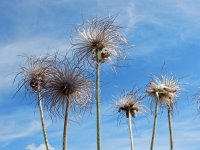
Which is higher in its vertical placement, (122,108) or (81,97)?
(122,108)

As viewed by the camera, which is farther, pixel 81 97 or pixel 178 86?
pixel 178 86

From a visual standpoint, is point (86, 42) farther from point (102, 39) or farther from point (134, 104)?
point (134, 104)

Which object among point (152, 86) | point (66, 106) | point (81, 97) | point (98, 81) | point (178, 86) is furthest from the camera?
point (178, 86)

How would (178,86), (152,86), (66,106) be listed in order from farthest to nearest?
(178,86) < (152,86) < (66,106)

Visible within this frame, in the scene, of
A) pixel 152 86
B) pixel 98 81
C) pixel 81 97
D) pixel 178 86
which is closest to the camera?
pixel 98 81

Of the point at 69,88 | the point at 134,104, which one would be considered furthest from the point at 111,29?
the point at 134,104

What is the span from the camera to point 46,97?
25.3 meters

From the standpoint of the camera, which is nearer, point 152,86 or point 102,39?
point 102,39

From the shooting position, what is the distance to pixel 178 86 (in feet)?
111

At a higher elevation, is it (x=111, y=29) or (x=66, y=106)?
(x=111, y=29)

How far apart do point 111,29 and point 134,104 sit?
10245 mm

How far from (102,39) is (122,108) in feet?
36.0

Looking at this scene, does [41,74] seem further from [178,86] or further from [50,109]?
[178,86]

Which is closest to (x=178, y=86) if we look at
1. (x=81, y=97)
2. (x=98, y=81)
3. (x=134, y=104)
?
(x=134, y=104)
